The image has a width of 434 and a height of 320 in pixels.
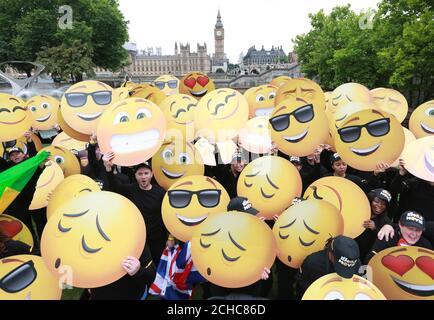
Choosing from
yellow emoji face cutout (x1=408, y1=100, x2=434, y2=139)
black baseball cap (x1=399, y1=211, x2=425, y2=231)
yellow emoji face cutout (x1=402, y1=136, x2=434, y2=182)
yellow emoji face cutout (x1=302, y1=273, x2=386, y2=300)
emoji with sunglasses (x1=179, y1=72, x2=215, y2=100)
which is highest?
emoji with sunglasses (x1=179, y1=72, x2=215, y2=100)

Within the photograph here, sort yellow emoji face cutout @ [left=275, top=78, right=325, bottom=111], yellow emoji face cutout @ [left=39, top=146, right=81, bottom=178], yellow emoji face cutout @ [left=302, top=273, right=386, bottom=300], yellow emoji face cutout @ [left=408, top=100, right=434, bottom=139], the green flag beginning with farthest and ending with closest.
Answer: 1. yellow emoji face cutout @ [left=275, top=78, right=325, bottom=111]
2. yellow emoji face cutout @ [left=408, top=100, right=434, bottom=139]
3. yellow emoji face cutout @ [left=39, top=146, right=81, bottom=178]
4. the green flag
5. yellow emoji face cutout @ [left=302, top=273, right=386, bottom=300]

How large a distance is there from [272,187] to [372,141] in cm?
163

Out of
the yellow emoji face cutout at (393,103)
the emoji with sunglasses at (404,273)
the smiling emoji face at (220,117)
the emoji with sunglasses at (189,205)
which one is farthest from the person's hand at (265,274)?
the yellow emoji face cutout at (393,103)

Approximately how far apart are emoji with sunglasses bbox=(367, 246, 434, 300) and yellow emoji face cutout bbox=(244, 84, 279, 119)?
185 inches

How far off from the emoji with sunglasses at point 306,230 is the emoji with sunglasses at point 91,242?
1.46m

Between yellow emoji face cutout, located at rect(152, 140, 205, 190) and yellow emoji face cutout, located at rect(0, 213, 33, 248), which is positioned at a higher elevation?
yellow emoji face cutout, located at rect(152, 140, 205, 190)

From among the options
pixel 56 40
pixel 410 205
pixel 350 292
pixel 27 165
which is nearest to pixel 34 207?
pixel 27 165

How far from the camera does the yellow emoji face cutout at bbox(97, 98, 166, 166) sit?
14.4 ft

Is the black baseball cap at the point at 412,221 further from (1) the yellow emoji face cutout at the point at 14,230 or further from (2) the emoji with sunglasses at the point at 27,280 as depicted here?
(1) the yellow emoji face cutout at the point at 14,230

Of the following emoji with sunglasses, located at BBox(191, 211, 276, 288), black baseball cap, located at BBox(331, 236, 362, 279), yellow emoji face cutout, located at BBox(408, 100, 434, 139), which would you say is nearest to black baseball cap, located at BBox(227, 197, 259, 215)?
emoji with sunglasses, located at BBox(191, 211, 276, 288)

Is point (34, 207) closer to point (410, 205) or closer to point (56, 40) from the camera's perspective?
point (410, 205)

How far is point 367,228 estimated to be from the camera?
3781 millimetres

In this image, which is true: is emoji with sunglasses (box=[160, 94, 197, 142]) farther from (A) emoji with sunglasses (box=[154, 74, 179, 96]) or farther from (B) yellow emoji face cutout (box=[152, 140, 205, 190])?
(A) emoji with sunglasses (box=[154, 74, 179, 96])

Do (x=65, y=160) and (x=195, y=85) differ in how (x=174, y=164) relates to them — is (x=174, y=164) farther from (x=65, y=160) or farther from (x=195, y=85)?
(x=195, y=85)
